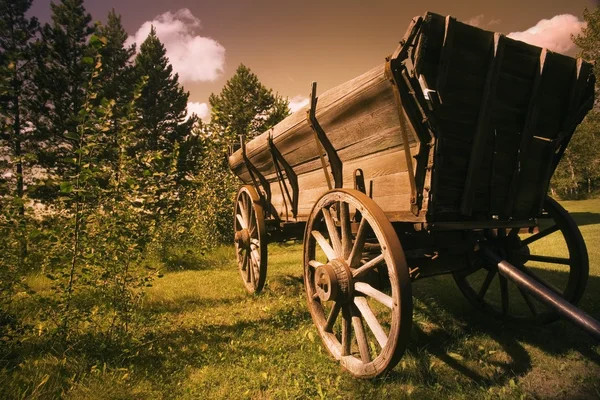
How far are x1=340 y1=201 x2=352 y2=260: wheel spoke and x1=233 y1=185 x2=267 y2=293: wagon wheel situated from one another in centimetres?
149

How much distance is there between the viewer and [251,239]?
460cm

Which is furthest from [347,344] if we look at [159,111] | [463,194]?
[159,111]

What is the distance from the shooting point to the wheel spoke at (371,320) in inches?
77.2

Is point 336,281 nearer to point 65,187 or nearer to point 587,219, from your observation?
point 65,187

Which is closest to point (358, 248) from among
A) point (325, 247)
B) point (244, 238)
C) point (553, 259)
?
point (325, 247)

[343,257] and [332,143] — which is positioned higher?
[332,143]

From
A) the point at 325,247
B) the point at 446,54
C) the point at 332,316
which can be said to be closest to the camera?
the point at 446,54

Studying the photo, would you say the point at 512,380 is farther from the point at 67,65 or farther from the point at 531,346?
the point at 67,65

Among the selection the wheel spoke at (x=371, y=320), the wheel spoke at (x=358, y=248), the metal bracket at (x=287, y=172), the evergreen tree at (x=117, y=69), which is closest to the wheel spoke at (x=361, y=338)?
the wheel spoke at (x=371, y=320)

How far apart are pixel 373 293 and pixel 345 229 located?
56cm

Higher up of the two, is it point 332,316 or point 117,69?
point 117,69

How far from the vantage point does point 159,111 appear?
2302 cm

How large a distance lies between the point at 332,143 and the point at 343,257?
3.22 ft

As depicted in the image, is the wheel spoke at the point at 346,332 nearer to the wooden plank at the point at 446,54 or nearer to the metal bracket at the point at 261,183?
the wooden plank at the point at 446,54
